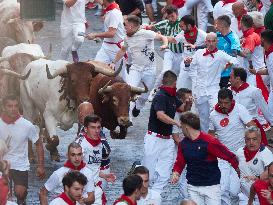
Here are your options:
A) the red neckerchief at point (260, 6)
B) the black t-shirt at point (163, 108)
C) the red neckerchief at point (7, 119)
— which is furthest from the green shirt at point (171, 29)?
the red neckerchief at point (7, 119)

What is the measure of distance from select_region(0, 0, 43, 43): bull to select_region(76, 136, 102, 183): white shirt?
596cm

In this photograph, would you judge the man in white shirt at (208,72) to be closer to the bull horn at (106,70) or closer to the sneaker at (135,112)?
the bull horn at (106,70)

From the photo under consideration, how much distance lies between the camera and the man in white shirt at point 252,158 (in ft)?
53.6

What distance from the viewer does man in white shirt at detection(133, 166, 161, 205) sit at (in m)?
14.9

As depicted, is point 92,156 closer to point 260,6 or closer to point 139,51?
point 139,51

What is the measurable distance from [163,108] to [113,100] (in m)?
1.96

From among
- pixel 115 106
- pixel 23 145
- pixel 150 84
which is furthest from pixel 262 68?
pixel 23 145

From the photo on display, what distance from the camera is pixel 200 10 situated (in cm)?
2550

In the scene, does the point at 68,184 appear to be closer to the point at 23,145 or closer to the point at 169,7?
the point at 23,145

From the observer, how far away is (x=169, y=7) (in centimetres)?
2241

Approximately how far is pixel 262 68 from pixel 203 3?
154 inches

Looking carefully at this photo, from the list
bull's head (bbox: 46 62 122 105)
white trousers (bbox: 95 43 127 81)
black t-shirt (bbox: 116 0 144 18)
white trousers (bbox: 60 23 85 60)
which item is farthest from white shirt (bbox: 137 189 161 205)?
black t-shirt (bbox: 116 0 144 18)

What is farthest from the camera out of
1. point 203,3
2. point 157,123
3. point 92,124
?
point 203,3

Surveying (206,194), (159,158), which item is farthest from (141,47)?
(206,194)
